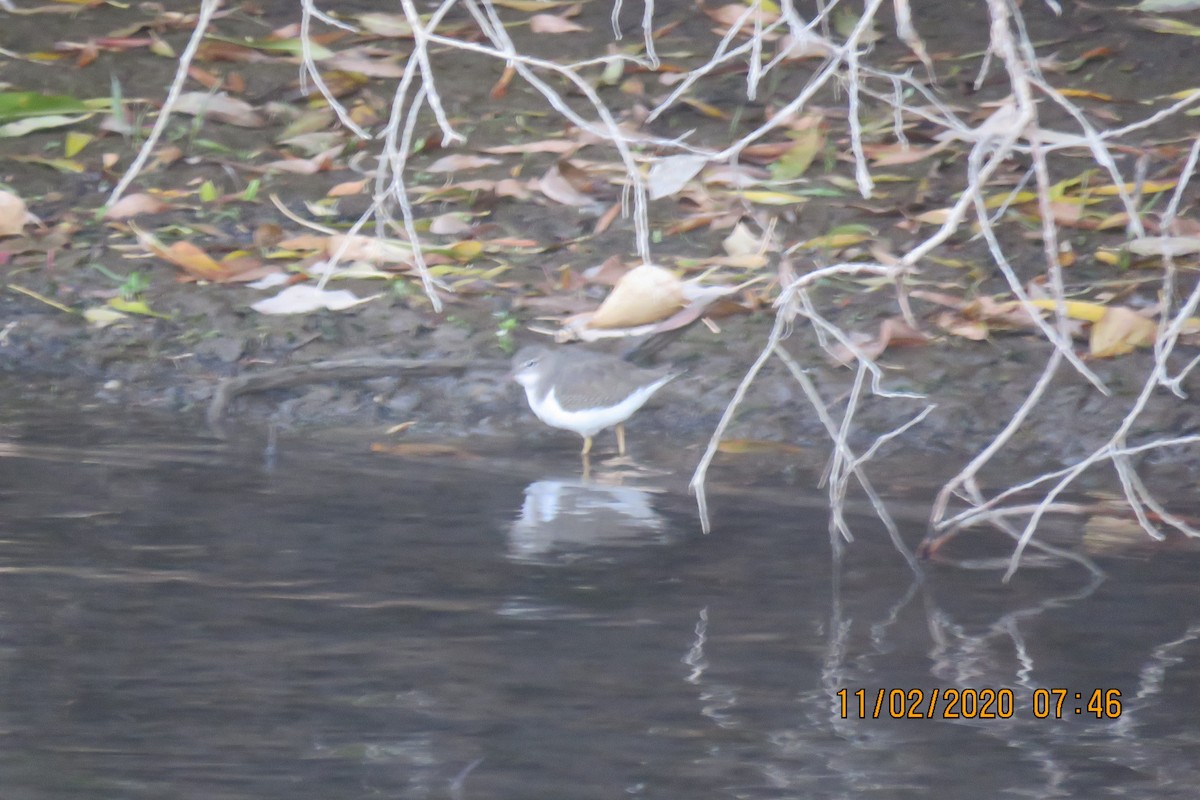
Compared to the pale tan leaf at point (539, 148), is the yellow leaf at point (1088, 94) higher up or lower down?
higher up

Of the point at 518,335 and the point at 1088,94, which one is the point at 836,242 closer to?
the point at 518,335

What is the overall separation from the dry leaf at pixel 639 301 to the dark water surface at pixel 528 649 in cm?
149

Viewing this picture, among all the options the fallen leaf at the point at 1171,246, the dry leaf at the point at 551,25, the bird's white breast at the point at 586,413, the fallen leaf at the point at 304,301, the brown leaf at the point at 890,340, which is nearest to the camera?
the bird's white breast at the point at 586,413

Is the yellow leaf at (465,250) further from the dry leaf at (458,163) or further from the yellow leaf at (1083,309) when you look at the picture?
the yellow leaf at (1083,309)

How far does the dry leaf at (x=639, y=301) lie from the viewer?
24.2 ft

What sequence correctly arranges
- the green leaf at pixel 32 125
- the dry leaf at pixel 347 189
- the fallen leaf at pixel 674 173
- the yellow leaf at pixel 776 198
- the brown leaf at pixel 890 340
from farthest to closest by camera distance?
1. the green leaf at pixel 32 125
2. the dry leaf at pixel 347 189
3. the yellow leaf at pixel 776 198
4. the brown leaf at pixel 890 340
5. the fallen leaf at pixel 674 173

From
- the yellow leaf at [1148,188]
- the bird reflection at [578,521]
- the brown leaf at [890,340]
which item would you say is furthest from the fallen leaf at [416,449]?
the yellow leaf at [1148,188]

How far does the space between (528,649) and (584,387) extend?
1.99 meters

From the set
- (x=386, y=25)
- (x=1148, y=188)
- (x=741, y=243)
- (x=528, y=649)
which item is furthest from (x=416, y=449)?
(x=386, y=25)

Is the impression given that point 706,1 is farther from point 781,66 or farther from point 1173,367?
point 1173,367

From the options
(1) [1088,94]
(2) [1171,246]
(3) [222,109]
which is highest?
(1) [1088,94]
